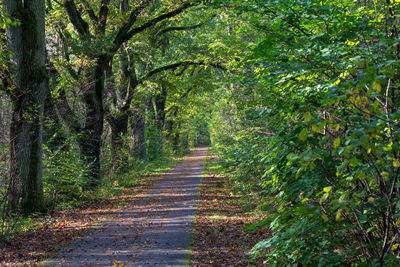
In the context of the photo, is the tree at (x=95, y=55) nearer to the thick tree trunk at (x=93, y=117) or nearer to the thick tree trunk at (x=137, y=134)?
the thick tree trunk at (x=93, y=117)

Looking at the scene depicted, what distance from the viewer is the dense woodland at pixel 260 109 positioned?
2.79m

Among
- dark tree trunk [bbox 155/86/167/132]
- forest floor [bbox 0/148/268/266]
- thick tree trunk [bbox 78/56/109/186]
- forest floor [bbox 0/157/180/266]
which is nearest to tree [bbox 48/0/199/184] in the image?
thick tree trunk [bbox 78/56/109/186]

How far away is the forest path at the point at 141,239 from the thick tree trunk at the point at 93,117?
2.75m

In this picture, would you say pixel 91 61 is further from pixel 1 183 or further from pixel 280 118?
pixel 280 118

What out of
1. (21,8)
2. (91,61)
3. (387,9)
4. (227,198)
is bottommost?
(227,198)

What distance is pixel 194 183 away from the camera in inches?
720

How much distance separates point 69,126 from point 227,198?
697 cm

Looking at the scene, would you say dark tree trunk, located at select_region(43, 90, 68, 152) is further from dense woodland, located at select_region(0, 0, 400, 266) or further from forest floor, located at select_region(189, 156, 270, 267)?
forest floor, located at select_region(189, 156, 270, 267)

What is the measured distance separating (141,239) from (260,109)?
568 cm

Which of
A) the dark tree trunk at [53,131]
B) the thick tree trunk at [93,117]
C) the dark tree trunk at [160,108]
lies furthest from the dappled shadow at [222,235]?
the dark tree trunk at [160,108]

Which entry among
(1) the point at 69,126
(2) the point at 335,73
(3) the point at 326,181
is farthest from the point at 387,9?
(1) the point at 69,126

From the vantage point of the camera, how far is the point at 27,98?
981 centimetres

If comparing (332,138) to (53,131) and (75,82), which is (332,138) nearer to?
(75,82)

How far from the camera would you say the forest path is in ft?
22.1
